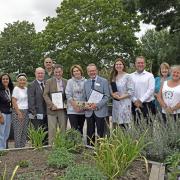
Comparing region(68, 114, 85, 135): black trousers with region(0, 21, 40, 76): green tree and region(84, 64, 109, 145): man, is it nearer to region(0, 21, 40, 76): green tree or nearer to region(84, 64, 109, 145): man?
region(84, 64, 109, 145): man

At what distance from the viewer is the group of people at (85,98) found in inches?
312

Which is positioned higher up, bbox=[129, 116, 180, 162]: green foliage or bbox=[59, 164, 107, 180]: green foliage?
bbox=[129, 116, 180, 162]: green foliage

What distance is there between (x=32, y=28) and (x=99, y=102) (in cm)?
6132

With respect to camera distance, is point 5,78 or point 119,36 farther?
point 119,36

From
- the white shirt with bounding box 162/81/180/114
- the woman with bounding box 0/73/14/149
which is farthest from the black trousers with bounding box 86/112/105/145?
the woman with bounding box 0/73/14/149

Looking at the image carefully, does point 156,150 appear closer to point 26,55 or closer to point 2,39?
point 26,55

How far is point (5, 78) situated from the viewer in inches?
332

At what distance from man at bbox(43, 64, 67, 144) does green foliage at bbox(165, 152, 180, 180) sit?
8.85ft

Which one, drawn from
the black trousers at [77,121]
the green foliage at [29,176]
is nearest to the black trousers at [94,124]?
the black trousers at [77,121]

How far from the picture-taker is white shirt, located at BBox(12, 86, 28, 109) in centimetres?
840

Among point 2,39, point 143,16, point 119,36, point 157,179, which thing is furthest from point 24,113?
point 2,39

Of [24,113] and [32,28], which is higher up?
[32,28]

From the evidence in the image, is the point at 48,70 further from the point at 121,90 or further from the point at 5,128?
the point at 121,90

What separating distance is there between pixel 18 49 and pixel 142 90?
58.5m
